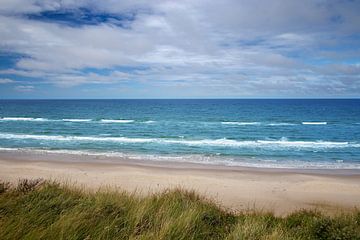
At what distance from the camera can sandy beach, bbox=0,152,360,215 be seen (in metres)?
10.9

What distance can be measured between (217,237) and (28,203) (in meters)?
3.45

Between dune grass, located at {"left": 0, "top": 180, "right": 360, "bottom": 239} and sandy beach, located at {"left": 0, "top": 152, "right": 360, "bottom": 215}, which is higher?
dune grass, located at {"left": 0, "top": 180, "right": 360, "bottom": 239}

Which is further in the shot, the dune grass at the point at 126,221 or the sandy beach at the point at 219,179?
the sandy beach at the point at 219,179

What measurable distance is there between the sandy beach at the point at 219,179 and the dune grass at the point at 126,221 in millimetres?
3830

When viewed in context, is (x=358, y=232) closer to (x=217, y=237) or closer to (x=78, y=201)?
(x=217, y=237)

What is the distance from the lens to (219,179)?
14.0 m

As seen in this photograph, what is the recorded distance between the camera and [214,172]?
51.0 ft

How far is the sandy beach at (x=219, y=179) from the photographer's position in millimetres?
10883

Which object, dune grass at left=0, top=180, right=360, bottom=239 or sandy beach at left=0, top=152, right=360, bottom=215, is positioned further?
sandy beach at left=0, top=152, right=360, bottom=215

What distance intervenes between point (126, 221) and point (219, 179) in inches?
383

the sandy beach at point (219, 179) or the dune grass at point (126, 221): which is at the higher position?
the dune grass at point (126, 221)

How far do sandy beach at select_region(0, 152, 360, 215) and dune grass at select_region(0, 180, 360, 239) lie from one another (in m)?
3.83

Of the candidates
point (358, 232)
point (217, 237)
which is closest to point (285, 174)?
point (358, 232)

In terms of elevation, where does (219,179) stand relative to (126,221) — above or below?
below
